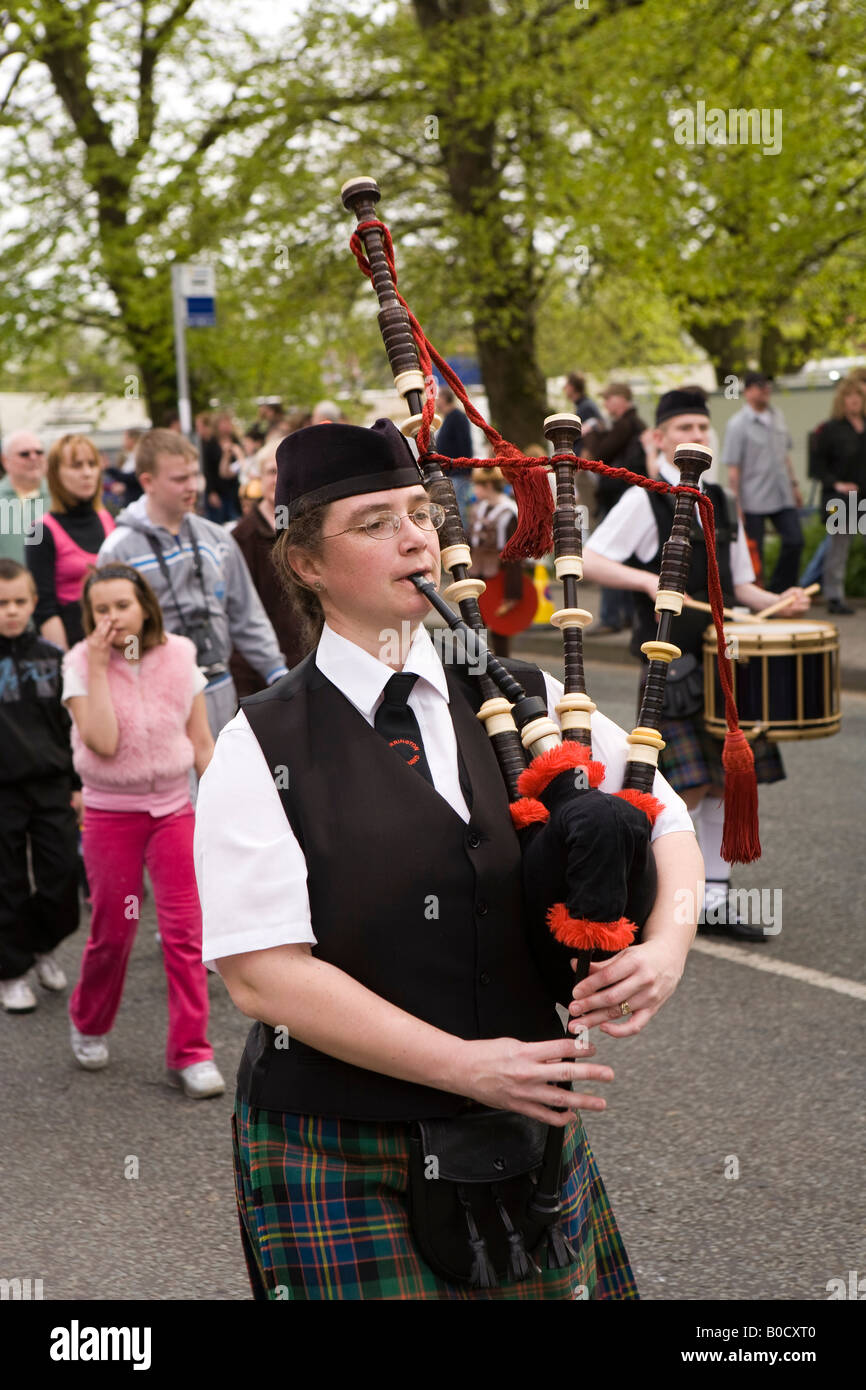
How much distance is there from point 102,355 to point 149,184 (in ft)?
13.3

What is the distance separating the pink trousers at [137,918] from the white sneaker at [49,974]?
0.86m

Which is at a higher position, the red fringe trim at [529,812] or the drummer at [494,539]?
the red fringe trim at [529,812]

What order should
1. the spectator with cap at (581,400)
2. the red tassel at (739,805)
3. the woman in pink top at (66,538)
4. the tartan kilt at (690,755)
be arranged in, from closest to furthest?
the red tassel at (739,805) < the tartan kilt at (690,755) < the woman in pink top at (66,538) < the spectator with cap at (581,400)

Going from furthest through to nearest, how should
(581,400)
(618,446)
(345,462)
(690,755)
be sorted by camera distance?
(581,400)
(618,446)
(690,755)
(345,462)

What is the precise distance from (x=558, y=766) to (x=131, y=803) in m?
3.18

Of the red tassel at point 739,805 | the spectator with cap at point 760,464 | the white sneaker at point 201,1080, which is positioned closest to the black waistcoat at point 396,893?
the red tassel at point 739,805

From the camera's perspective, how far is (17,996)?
5742mm

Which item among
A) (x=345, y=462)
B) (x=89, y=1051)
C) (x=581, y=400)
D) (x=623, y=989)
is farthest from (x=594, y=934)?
(x=581, y=400)

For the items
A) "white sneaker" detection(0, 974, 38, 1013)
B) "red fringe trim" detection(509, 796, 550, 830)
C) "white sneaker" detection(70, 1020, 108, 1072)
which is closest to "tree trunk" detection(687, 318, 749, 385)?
"white sneaker" detection(0, 974, 38, 1013)

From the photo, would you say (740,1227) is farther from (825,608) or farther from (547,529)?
(825,608)

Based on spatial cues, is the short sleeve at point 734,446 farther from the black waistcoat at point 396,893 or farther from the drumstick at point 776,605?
the black waistcoat at point 396,893

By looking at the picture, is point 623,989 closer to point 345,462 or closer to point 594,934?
point 594,934

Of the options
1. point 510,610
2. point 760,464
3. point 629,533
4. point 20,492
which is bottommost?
point 510,610

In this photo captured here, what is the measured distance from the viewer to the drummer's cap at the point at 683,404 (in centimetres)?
580
